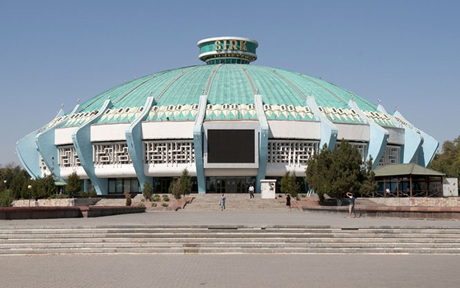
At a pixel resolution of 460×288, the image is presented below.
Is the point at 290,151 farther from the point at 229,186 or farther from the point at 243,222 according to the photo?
the point at 243,222

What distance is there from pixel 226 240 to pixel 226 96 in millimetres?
40422

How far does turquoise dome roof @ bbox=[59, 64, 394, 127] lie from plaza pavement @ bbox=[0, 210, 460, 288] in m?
38.5

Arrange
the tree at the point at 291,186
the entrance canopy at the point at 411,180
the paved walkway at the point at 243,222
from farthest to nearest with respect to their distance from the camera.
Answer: the tree at the point at 291,186 < the entrance canopy at the point at 411,180 < the paved walkway at the point at 243,222

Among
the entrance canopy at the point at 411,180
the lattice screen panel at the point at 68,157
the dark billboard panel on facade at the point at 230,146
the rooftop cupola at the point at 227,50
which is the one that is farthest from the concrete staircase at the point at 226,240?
the rooftop cupola at the point at 227,50

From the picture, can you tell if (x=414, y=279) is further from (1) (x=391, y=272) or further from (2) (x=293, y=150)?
(2) (x=293, y=150)

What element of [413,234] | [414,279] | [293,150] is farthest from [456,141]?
[414,279]

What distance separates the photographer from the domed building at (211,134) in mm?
53281

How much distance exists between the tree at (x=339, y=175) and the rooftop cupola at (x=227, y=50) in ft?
88.0

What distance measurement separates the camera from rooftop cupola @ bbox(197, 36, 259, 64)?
67938 mm

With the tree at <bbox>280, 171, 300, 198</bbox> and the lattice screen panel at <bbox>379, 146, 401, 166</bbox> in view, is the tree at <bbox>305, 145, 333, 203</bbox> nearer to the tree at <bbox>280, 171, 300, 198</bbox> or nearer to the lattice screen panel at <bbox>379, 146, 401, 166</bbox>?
the tree at <bbox>280, 171, 300, 198</bbox>

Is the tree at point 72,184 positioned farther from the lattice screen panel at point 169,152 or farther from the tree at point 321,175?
the tree at point 321,175

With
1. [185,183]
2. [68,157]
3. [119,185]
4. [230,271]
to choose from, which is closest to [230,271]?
[230,271]

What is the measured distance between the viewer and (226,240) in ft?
59.0

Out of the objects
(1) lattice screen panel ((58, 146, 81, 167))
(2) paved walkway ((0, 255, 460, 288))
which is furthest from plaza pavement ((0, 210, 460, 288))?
(1) lattice screen panel ((58, 146, 81, 167))
